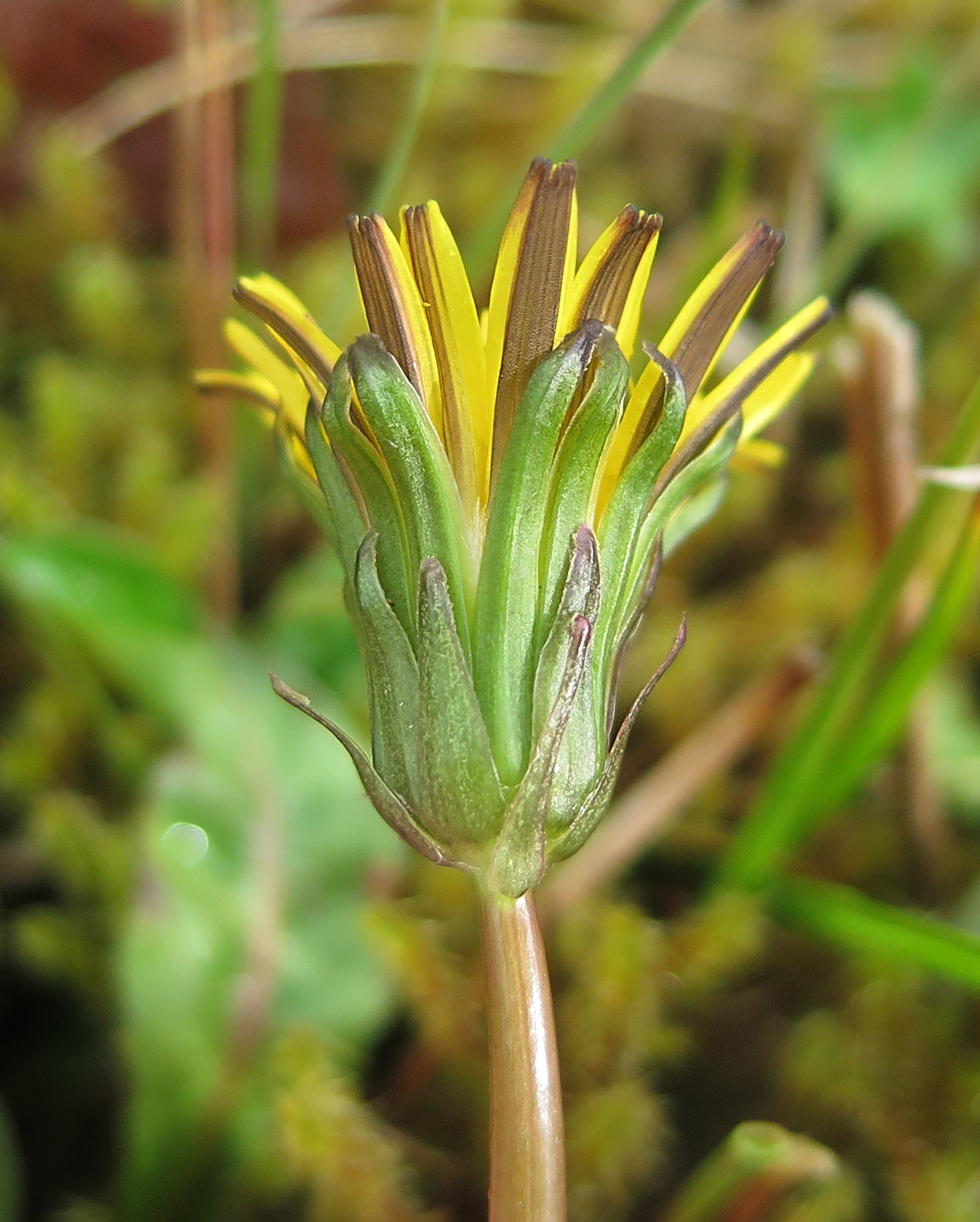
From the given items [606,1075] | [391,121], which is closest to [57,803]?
[606,1075]

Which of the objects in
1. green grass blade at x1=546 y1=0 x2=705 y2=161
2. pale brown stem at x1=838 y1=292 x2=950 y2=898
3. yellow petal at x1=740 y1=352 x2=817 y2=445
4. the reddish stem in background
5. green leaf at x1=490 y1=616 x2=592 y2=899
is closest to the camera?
green leaf at x1=490 y1=616 x2=592 y2=899

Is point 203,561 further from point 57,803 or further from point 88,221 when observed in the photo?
point 88,221

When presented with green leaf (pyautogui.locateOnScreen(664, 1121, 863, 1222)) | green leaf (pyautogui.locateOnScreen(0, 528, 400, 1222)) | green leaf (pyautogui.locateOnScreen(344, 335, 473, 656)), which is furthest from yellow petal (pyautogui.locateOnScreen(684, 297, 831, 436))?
green leaf (pyautogui.locateOnScreen(0, 528, 400, 1222))

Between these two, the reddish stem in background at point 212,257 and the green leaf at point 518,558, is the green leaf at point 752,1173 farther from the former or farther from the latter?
the reddish stem in background at point 212,257

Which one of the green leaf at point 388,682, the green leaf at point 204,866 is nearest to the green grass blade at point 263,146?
the green leaf at point 204,866

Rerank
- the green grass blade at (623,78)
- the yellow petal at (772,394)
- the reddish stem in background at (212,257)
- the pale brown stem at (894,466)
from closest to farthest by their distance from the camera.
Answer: the yellow petal at (772,394) → the green grass blade at (623,78) → the pale brown stem at (894,466) → the reddish stem in background at (212,257)

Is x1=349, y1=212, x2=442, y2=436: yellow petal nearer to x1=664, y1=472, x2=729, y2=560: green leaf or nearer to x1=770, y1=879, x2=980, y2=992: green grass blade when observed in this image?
x1=664, y1=472, x2=729, y2=560: green leaf
